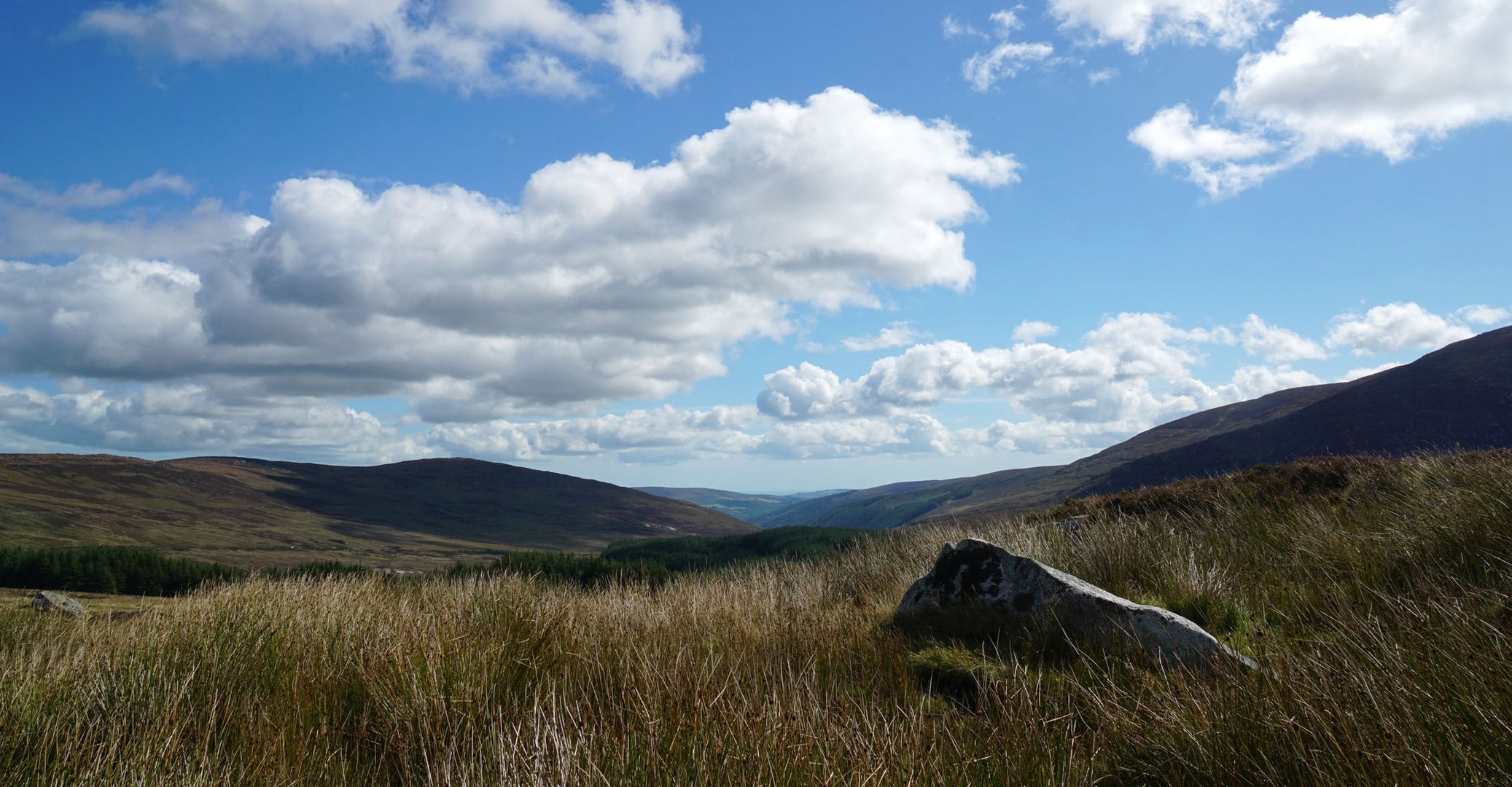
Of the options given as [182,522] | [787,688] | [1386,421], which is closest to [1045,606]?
[787,688]

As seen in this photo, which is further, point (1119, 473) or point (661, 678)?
point (1119, 473)

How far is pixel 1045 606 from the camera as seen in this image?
20.9 ft

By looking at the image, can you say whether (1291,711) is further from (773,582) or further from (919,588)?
(773,582)

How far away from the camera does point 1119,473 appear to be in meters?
134

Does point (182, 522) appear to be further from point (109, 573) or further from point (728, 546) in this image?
point (109, 573)

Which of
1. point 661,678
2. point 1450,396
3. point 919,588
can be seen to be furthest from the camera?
point 1450,396

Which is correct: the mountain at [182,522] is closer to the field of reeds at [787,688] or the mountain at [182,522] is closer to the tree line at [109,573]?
the tree line at [109,573]

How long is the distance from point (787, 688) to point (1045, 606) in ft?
9.36

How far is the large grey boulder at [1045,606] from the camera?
5.34 m

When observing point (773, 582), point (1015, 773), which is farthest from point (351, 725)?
point (773, 582)

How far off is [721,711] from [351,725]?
2.38 meters

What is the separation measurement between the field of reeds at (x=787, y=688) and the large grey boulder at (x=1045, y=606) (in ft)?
1.22

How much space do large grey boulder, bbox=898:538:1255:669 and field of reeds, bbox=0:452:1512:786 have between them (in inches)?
14.6

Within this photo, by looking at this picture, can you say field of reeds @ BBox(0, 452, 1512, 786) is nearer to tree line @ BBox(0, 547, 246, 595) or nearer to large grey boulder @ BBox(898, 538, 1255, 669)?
large grey boulder @ BBox(898, 538, 1255, 669)
